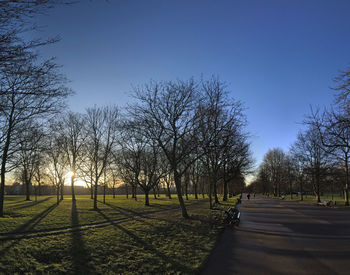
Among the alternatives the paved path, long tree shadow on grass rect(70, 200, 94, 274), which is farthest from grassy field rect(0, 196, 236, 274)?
the paved path

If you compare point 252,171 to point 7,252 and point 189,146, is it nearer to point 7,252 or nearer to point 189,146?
point 189,146

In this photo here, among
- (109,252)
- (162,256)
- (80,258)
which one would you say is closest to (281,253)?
(162,256)

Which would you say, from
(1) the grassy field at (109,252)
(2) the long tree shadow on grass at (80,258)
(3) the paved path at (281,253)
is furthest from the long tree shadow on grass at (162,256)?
(2) the long tree shadow on grass at (80,258)

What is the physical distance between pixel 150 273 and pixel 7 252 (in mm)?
4766

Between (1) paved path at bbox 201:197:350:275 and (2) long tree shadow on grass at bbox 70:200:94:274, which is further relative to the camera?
(1) paved path at bbox 201:197:350:275

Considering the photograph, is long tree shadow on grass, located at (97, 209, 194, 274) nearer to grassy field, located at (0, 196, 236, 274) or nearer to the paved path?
grassy field, located at (0, 196, 236, 274)

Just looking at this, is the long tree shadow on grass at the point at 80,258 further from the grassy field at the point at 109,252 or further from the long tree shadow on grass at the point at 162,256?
the long tree shadow on grass at the point at 162,256

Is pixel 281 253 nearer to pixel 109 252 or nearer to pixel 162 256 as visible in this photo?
pixel 162 256

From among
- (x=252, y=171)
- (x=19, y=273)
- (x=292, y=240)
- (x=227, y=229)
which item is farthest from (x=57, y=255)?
(x=252, y=171)

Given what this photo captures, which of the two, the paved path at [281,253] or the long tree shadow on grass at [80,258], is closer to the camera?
the long tree shadow on grass at [80,258]

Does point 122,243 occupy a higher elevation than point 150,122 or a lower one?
lower

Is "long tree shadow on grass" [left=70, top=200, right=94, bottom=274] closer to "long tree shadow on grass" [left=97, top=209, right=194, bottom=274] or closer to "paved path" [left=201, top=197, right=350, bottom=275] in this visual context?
"long tree shadow on grass" [left=97, top=209, right=194, bottom=274]

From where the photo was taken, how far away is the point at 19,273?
5.07m

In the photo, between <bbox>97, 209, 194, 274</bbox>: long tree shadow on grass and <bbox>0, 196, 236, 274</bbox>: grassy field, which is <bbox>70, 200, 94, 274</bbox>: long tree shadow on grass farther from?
<bbox>97, 209, 194, 274</bbox>: long tree shadow on grass
